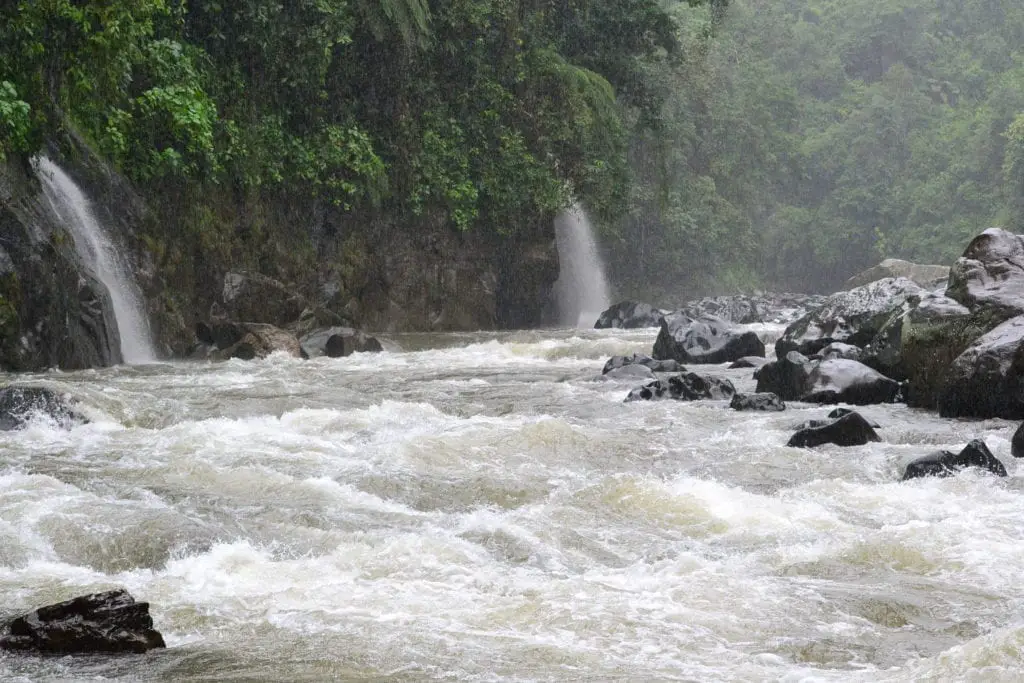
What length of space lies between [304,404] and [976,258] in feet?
22.5

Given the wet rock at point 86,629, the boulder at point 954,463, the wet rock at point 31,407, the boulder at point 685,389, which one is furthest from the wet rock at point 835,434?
the wet rock at point 86,629

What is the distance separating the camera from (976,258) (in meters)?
12.0

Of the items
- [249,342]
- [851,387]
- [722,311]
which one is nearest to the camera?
[851,387]

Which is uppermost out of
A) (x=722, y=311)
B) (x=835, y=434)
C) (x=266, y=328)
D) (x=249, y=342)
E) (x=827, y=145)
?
(x=827, y=145)

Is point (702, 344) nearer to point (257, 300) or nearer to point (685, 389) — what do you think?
point (685, 389)

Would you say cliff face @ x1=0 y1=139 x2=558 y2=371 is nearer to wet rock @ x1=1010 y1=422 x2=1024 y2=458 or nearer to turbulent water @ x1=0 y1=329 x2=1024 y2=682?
turbulent water @ x1=0 y1=329 x2=1024 y2=682

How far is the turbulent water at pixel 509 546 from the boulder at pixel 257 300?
27.0ft

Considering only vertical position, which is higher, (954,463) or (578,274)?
(578,274)

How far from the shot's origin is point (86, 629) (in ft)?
14.2

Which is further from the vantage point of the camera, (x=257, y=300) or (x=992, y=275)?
(x=257, y=300)

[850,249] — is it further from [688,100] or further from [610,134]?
[610,134]

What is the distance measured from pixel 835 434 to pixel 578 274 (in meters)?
23.4

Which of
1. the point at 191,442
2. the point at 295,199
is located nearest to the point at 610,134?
the point at 295,199

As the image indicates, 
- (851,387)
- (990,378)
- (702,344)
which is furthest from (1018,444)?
(702,344)
